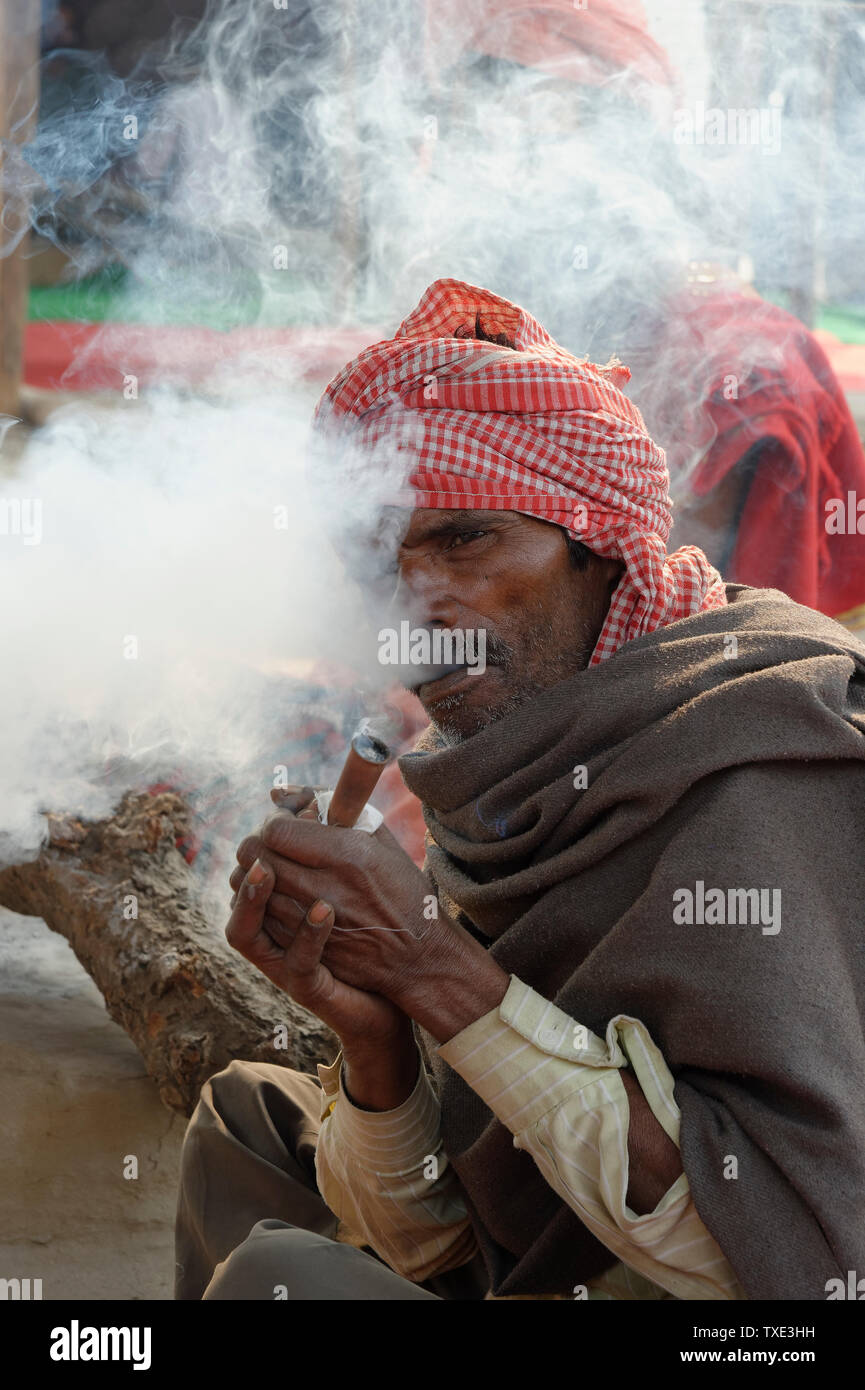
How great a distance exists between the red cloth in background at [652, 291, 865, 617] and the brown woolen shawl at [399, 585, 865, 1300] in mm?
2145

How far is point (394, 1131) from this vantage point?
212 cm

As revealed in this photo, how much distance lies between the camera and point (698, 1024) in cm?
177

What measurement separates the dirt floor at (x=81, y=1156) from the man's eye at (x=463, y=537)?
1.83m

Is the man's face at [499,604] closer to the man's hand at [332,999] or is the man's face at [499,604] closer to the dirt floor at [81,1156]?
the man's hand at [332,999]

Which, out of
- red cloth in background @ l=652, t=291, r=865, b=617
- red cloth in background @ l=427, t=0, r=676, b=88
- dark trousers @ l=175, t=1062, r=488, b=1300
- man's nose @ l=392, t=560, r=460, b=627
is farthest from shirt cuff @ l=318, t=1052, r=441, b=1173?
red cloth in background @ l=427, t=0, r=676, b=88

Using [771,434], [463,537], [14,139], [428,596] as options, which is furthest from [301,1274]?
[14,139]

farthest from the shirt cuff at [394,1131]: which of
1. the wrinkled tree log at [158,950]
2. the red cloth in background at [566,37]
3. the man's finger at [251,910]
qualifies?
the red cloth in background at [566,37]

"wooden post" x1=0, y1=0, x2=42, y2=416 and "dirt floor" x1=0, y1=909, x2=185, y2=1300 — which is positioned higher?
"wooden post" x1=0, y1=0, x2=42, y2=416

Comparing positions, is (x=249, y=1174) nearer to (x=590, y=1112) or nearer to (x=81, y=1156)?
(x=590, y=1112)

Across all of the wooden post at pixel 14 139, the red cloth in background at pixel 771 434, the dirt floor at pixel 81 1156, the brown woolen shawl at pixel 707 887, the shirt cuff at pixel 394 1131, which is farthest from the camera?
the wooden post at pixel 14 139

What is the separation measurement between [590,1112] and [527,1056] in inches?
4.4

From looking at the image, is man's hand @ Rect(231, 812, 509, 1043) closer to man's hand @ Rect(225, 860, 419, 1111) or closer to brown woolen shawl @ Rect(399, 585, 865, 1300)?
man's hand @ Rect(225, 860, 419, 1111)

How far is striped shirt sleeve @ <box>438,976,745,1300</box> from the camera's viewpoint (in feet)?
5.68

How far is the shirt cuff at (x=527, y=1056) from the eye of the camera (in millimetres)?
1781
